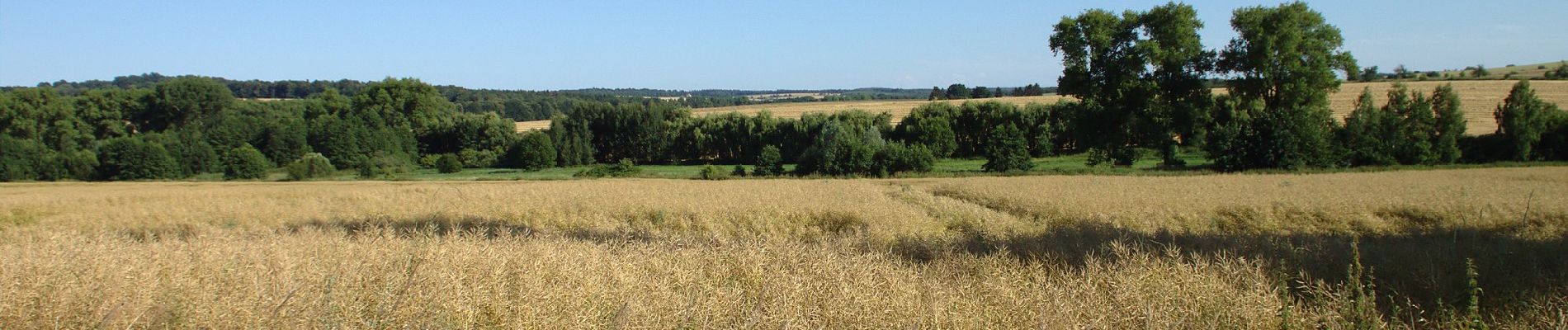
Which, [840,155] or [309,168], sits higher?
[840,155]

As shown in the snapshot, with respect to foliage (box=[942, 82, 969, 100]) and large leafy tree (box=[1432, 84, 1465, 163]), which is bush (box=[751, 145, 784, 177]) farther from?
foliage (box=[942, 82, 969, 100])

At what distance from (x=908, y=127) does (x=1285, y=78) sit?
24.9 m

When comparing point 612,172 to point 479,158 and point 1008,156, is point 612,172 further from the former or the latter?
point 1008,156

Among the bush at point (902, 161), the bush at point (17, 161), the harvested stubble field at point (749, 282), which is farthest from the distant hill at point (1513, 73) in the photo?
the bush at point (17, 161)

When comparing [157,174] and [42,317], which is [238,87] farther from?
[42,317]

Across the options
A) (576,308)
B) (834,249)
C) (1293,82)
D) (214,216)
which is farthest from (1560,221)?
(214,216)

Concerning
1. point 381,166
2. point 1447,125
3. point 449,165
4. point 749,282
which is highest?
point 749,282

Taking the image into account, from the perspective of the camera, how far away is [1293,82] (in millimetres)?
32281

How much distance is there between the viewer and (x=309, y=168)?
1854 inches

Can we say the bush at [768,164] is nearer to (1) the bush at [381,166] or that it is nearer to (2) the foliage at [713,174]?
(2) the foliage at [713,174]

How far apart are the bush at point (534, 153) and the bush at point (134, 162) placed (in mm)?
19889

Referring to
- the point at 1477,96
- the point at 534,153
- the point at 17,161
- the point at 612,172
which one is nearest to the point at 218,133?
the point at 17,161

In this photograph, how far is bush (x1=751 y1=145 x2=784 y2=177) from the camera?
41812 millimetres

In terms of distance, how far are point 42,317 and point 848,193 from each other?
59.9 feet
